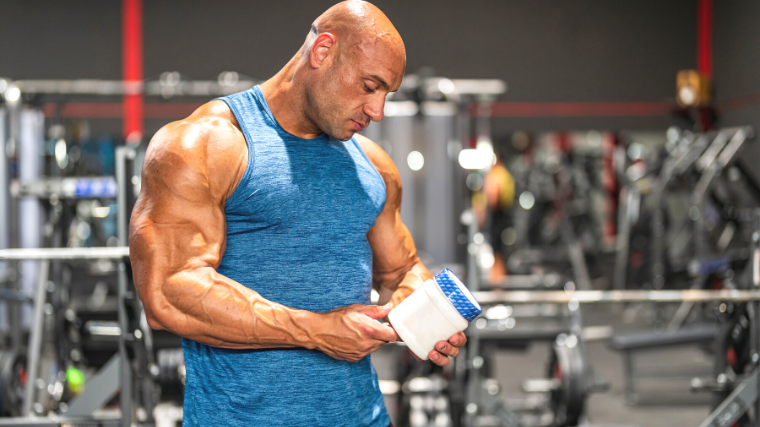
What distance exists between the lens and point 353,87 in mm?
1222

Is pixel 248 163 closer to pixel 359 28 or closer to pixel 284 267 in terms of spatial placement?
pixel 284 267

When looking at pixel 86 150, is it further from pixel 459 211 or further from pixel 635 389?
pixel 635 389

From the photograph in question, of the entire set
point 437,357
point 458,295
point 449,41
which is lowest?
point 437,357

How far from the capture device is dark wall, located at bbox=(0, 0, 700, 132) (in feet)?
23.1

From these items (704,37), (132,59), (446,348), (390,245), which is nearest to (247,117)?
(390,245)

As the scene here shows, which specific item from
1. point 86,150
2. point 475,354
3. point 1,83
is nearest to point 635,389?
point 475,354

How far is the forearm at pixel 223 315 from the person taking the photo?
1.09 metres

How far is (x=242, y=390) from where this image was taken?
1.20m

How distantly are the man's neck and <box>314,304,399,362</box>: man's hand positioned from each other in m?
0.37

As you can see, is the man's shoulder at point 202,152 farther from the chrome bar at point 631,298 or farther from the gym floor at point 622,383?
the gym floor at point 622,383

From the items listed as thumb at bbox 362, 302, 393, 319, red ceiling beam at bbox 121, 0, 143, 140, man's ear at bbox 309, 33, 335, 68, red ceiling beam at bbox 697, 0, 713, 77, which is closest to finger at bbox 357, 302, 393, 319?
thumb at bbox 362, 302, 393, 319

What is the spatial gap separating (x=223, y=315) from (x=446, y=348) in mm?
394

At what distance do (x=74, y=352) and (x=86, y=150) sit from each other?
429 centimetres

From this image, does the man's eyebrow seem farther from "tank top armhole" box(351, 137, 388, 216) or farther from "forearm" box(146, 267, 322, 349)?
"forearm" box(146, 267, 322, 349)
